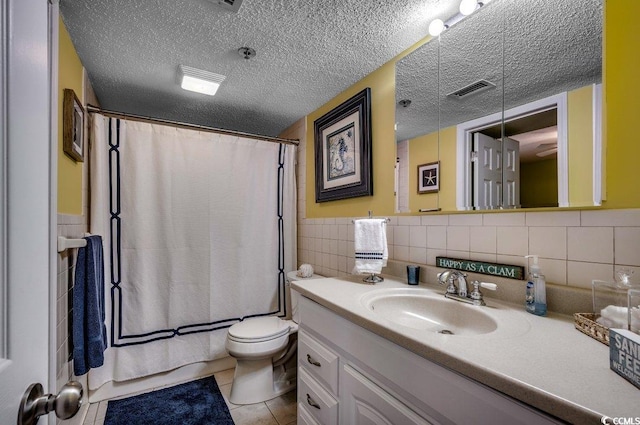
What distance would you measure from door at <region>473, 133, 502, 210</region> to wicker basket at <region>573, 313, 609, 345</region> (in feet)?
1.42

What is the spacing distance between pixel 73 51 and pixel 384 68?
1.61 meters

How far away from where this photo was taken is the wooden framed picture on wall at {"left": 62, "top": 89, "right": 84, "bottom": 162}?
1260mm

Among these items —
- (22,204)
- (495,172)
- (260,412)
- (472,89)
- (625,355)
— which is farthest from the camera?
(260,412)

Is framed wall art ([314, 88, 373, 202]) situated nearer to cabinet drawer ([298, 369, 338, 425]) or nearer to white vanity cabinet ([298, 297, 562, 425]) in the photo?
white vanity cabinet ([298, 297, 562, 425])

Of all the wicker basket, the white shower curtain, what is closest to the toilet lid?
the white shower curtain

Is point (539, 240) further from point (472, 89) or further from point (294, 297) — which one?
point (294, 297)

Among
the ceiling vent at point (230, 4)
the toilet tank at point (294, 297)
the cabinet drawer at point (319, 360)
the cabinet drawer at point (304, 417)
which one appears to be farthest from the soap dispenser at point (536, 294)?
the ceiling vent at point (230, 4)

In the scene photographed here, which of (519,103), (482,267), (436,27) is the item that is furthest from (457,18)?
(482,267)

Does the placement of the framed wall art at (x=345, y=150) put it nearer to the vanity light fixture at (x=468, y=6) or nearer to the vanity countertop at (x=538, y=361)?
the vanity light fixture at (x=468, y=6)

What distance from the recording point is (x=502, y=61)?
43.2 inches

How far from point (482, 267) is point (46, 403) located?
49.4 inches

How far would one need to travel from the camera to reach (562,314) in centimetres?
89

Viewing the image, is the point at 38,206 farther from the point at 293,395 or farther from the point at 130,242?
the point at 293,395

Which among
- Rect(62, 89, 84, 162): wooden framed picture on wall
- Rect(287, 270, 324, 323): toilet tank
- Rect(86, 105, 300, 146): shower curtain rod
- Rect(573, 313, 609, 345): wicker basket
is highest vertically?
Rect(86, 105, 300, 146): shower curtain rod
